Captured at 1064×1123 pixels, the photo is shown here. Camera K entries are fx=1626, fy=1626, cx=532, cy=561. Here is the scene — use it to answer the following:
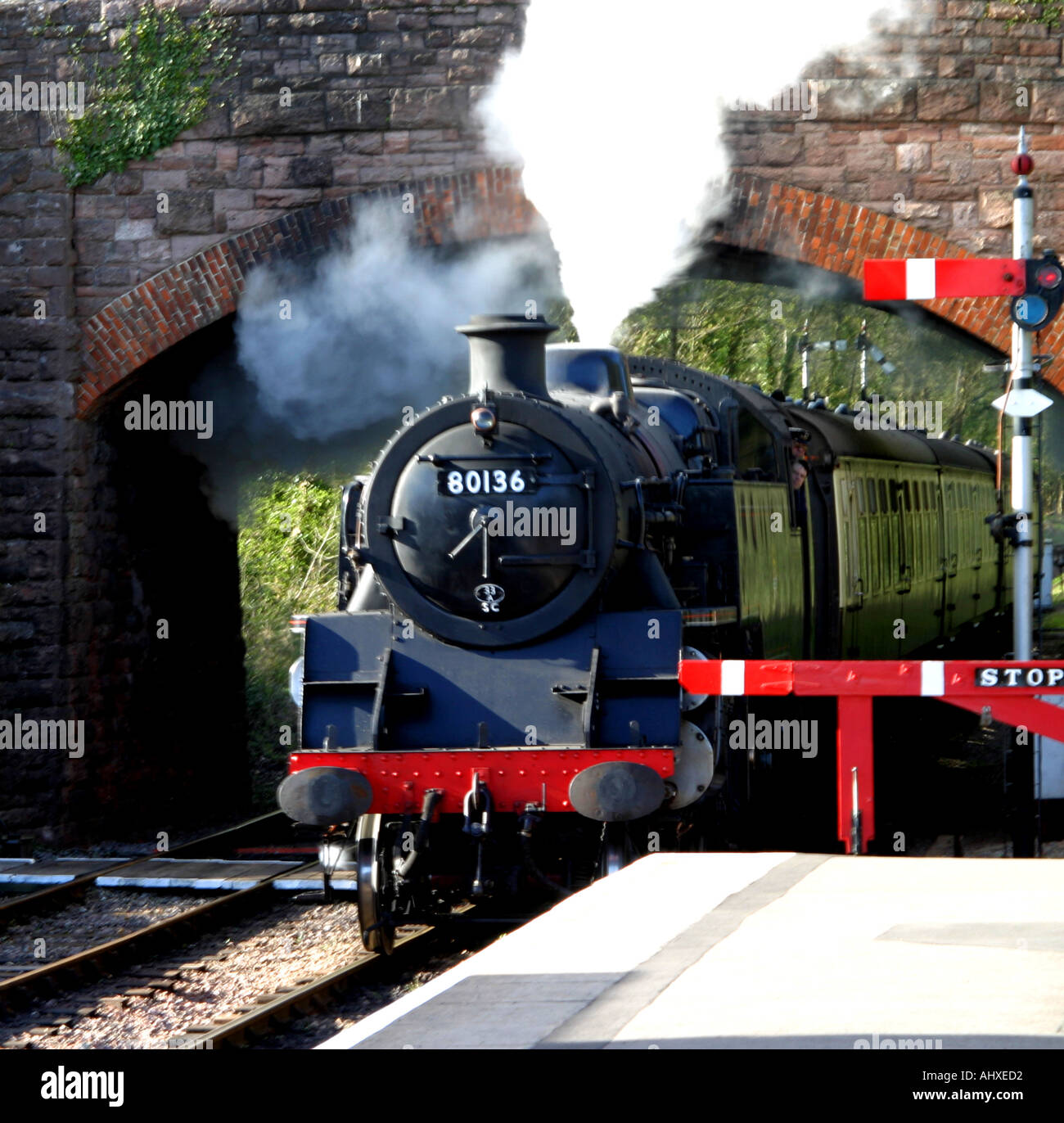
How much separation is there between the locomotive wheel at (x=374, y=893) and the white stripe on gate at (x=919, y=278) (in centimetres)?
349

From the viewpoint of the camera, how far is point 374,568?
7.42 m

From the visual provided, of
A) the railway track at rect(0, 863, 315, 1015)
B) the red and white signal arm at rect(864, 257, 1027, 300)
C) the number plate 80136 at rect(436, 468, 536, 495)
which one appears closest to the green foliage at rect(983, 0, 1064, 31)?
the red and white signal arm at rect(864, 257, 1027, 300)

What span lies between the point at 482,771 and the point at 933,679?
77.7 inches

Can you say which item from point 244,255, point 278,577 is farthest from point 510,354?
point 278,577

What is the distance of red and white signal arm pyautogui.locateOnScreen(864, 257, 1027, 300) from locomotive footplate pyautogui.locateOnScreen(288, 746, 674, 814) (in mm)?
2531

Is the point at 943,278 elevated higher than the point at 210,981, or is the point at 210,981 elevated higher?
the point at 943,278

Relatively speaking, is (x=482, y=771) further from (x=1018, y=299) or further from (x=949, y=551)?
(x=949, y=551)

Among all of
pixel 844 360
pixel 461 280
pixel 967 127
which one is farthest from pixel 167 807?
pixel 844 360

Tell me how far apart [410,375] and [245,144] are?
2.14 meters

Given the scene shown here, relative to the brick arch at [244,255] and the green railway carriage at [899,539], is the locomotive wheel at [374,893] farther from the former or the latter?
the brick arch at [244,255]

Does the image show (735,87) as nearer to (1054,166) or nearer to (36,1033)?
(1054,166)

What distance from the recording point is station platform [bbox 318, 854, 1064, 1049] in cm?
365

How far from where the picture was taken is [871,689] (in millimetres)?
6121
